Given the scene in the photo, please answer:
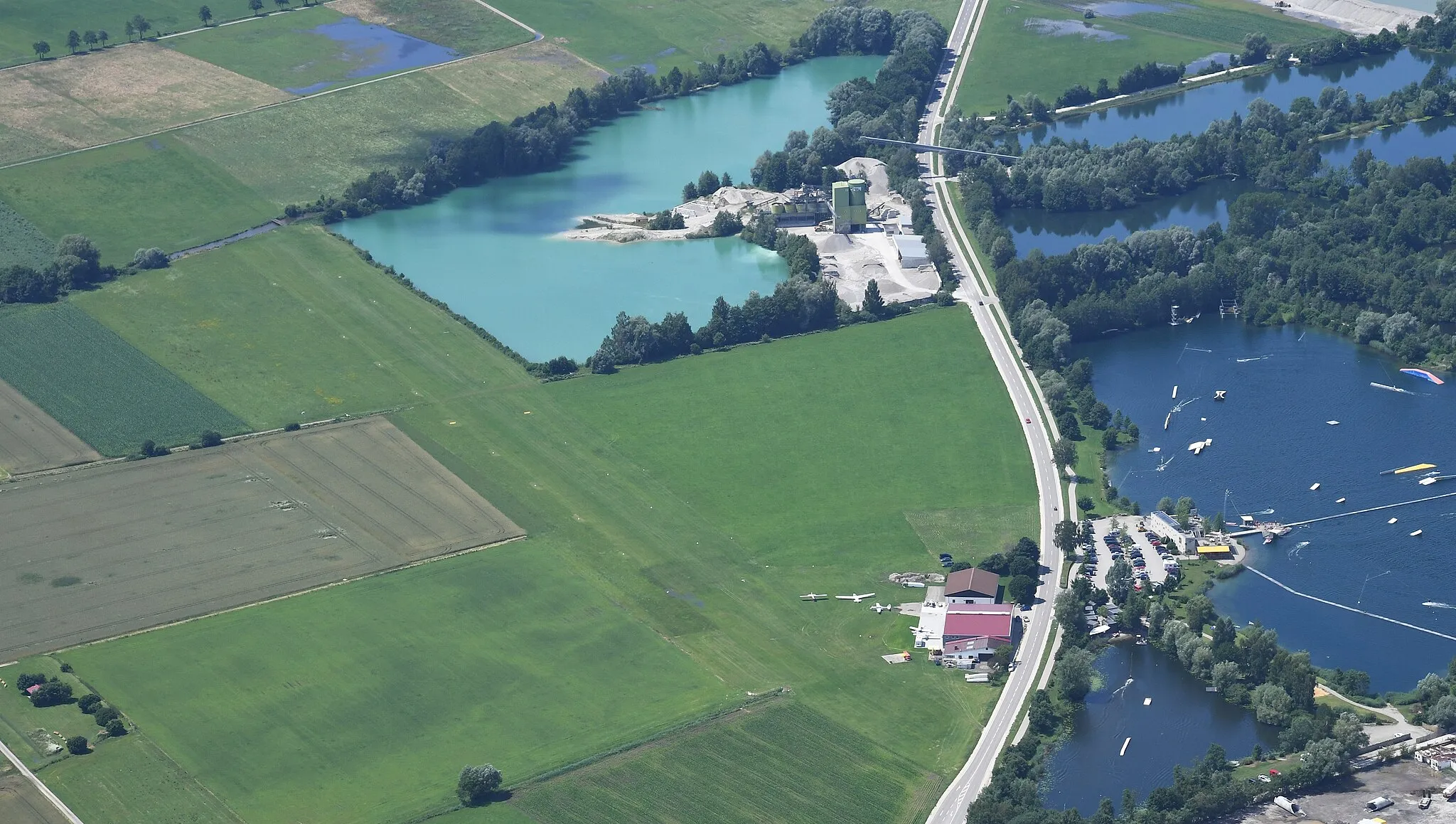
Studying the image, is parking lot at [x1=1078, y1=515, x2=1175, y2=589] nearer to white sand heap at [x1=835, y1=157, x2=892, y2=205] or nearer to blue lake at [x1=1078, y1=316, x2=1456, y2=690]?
blue lake at [x1=1078, y1=316, x2=1456, y2=690]

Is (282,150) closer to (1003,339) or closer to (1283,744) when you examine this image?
(1003,339)

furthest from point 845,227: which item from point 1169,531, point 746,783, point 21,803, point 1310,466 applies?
point 21,803

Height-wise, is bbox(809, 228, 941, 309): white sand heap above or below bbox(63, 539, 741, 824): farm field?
above

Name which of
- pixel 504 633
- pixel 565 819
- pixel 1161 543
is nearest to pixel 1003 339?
pixel 1161 543

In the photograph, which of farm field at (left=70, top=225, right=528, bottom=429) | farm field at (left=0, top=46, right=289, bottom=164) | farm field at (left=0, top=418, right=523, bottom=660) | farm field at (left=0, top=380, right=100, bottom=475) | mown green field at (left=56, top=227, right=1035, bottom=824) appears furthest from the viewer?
farm field at (left=0, top=46, right=289, bottom=164)

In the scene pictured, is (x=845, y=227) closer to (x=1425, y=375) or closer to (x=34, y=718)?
(x=1425, y=375)

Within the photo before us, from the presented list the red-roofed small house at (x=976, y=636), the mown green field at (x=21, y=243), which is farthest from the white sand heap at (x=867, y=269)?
the mown green field at (x=21, y=243)

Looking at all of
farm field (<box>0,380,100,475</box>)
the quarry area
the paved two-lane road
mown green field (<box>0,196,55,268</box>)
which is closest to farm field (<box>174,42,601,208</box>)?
mown green field (<box>0,196,55,268</box>)
